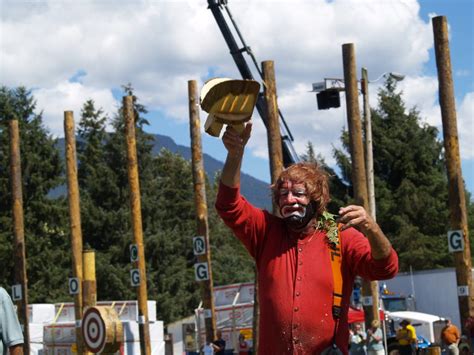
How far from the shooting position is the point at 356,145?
78.9ft

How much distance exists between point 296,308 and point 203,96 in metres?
0.99

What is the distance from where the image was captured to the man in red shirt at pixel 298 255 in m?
4.57

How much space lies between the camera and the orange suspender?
15.2 ft

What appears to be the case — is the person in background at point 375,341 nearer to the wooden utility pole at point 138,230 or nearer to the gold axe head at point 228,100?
the wooden utility pole at point 138,230

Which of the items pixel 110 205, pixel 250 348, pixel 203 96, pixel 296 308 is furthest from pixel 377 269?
pixel 110 205

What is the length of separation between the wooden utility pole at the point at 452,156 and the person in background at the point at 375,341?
154 inches

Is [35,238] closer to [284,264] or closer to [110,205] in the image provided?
[110,205]

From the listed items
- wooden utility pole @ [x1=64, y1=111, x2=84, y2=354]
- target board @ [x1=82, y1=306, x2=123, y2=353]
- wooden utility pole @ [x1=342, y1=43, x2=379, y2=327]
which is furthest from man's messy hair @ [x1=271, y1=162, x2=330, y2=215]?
wooden utility pole @ [x1=64, y1=111, x2=84, y2=354]

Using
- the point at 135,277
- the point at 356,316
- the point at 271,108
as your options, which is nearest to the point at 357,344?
the point at 356,316

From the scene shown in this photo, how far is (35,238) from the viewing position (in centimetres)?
5184

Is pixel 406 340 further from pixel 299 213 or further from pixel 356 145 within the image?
pixel 299 213

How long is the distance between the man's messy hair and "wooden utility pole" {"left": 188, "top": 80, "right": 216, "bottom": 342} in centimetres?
2064

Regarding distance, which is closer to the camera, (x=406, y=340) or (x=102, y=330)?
(x=102, y=330)

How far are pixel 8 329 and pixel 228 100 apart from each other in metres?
2.32
